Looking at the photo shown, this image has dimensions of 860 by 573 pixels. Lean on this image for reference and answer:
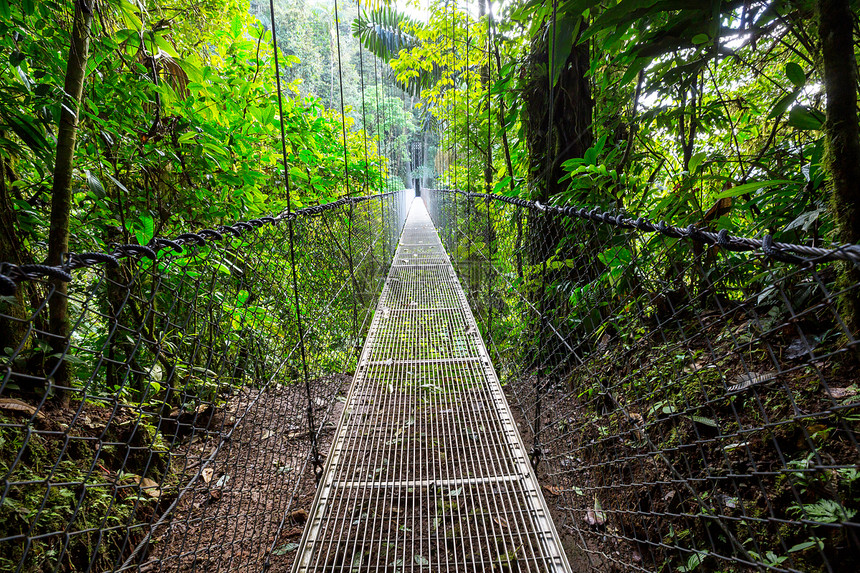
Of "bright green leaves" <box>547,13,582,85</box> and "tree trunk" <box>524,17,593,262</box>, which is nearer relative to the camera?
"bright green leaves" <box>547,13,582,85</box>

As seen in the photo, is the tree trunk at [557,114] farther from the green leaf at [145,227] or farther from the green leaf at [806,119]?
the green leaf at [145,227]

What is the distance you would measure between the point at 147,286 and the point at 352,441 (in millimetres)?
1034

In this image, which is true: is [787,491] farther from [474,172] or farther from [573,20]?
[474,172]

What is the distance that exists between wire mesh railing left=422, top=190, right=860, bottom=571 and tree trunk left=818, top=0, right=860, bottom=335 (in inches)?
2.6

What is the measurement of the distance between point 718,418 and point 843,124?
0.69 m

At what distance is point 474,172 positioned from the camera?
4.54 meters

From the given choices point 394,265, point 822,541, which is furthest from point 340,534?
point 394,265

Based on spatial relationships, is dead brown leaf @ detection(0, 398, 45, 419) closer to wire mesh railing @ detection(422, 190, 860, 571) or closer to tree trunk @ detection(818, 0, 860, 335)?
wire mesh railing @ detection(422, 190, 860, 571)

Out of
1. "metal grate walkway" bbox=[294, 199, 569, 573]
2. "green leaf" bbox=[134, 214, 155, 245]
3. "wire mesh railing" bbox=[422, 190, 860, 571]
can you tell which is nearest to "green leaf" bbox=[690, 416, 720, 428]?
"wire mesh railing" bbox=[422, 190, 860, 571]

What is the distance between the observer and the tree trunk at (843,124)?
26.6 inches

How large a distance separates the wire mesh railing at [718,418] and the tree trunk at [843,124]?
0.06 meters

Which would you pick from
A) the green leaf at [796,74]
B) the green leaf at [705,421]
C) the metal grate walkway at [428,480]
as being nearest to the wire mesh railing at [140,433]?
the metal grate walkway at [428,480]

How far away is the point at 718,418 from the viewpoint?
981 millimetres

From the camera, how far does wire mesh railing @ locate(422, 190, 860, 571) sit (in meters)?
0.60
